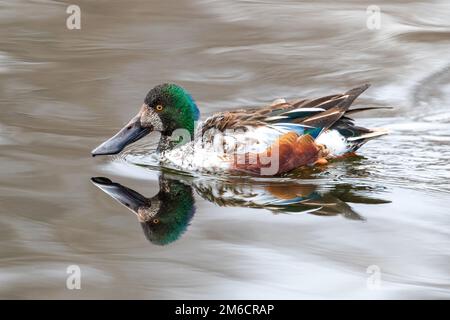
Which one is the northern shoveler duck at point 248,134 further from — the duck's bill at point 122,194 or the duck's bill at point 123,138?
the duck's bill at point 122,194

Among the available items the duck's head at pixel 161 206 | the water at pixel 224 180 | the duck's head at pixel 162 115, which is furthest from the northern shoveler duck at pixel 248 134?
the duck's head at pixel 161 206

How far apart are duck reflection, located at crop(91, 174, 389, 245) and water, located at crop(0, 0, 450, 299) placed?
1.1 inches

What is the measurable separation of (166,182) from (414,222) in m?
1.84

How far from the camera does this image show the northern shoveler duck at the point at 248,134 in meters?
7.06

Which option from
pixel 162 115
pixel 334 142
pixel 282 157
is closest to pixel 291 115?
pixel 282 157

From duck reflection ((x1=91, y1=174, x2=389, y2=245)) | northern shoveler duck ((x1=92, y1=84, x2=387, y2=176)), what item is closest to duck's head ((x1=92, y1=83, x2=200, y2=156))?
northern shoveler duck ((x1=92, y1=84, x2=387, y2=176))

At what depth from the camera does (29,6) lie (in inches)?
434

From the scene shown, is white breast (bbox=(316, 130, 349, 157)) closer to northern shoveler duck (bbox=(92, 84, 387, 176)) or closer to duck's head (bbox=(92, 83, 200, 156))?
northern shoveler duck (bbox=(92, 84, 387, 176))

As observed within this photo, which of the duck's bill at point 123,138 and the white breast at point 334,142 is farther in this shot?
the white breast at point 334,142

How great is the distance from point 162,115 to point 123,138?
345 millimetres

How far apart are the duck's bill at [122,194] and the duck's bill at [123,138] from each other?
420 mm

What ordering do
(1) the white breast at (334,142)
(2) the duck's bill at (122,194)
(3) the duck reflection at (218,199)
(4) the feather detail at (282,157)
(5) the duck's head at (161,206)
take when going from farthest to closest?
(1) the white breast at (334,142) → (4) the feather detail at (282,157) → (2) the duck's bill at (122,194) → (3) the duck reflection at (218,199) → (5) the duck's head at (161,206)

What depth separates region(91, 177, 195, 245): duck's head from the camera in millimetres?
5818

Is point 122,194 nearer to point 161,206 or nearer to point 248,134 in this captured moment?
point 161,206
